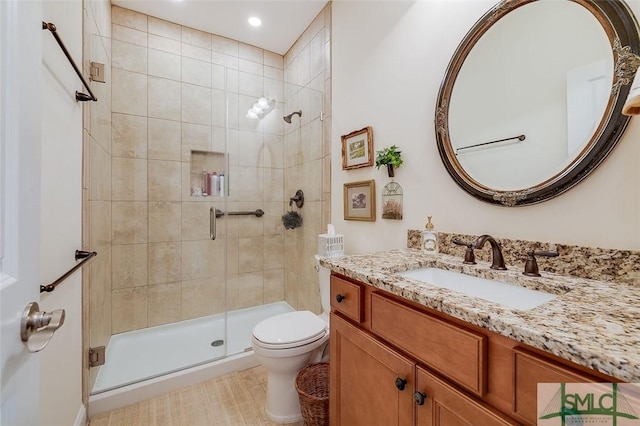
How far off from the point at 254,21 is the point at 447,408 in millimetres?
2867

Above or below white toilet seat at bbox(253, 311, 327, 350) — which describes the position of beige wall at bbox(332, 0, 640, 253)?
above

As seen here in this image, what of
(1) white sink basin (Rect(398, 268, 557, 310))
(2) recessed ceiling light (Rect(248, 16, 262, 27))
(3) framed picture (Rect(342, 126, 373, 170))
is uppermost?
(2) recessed ceiling light (Rect(248, 16, 262, 27))

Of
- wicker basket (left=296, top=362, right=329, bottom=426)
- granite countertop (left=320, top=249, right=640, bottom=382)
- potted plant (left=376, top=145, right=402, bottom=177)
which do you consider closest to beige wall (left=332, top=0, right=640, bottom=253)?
potted plant (left=376, top=145, right=402, bottom=177)

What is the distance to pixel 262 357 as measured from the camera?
4.83 feet

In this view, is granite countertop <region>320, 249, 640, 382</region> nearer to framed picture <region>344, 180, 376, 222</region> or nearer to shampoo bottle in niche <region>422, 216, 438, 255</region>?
shampoo bottle in niche <region>422, 216, 438, 255</region>

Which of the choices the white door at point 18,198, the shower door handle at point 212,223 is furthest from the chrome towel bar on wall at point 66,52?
the shower door handle at point 212,223

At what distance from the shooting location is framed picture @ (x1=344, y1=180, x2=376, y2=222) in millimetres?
1782

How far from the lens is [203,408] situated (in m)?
1.60

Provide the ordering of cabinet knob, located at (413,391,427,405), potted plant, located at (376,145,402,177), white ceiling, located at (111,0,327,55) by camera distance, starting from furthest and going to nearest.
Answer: white ceiling, located at (111,0,327,55)
potted plant, located at (376,145,402,177)
cabinet knob, located at (413,391,427,405)

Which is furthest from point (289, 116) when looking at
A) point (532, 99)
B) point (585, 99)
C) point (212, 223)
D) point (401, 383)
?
point (401, 383)

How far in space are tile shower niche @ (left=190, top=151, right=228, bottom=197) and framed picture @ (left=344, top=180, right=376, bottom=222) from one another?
120 cm

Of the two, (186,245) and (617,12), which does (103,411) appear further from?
(617,12)

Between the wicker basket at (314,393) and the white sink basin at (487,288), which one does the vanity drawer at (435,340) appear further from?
the wicker basket at (314,393)

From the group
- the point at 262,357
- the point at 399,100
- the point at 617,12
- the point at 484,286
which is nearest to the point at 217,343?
the point at 262,357
